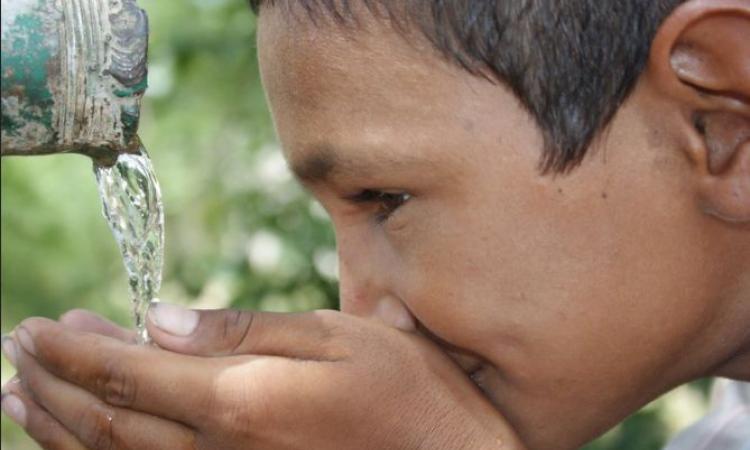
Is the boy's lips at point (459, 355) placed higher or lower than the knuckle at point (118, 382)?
lower

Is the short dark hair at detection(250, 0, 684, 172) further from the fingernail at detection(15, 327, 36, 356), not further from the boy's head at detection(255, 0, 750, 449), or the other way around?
the fingernail at detection(15, 327, 36, 356)

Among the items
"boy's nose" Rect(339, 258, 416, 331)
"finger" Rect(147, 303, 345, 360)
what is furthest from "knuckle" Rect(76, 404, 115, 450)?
"boy's nose" Rect(339, 258, 416, 331)

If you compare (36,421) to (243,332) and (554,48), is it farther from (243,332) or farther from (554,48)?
(554,48)

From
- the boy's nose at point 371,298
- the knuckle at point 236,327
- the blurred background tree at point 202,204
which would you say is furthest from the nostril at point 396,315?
the blurred background tree at point 202,204

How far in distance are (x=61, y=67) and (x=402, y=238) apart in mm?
621

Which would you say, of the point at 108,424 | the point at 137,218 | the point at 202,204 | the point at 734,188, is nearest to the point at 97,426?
the point at 108,424

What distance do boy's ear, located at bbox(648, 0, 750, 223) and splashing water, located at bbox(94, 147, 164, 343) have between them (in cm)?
64

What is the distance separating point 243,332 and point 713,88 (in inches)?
25.4

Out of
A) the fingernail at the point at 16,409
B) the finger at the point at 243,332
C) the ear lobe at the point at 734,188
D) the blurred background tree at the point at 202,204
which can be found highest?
the ear lobe at the point at 734,188

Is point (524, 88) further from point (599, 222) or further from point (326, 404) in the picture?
point (326, 404)

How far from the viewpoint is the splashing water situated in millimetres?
1718

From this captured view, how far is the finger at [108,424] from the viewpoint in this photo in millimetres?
1711

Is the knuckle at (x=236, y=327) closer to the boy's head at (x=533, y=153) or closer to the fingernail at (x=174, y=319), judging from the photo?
the fingernail at (x=174, y=319)

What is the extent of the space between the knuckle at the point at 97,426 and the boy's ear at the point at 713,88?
0.78 meters
